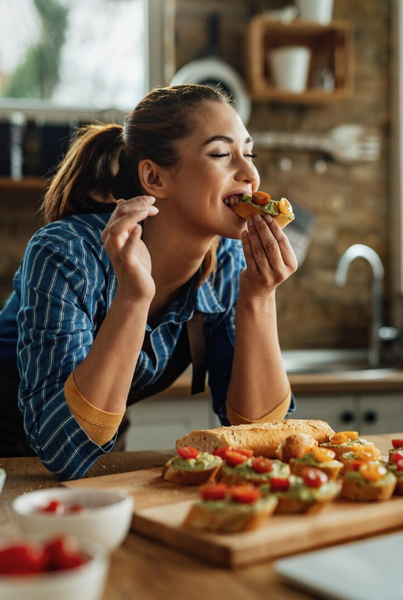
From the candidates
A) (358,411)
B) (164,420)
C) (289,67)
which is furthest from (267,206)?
(289,67)

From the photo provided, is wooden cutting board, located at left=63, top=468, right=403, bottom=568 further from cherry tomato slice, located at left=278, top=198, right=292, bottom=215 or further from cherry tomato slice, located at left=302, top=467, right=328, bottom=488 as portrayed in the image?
cherry tomato slice, located at left=278, top=198, right=292, bottom=215

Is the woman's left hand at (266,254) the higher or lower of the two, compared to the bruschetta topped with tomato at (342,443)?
higher

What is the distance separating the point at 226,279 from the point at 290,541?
45.6 inches

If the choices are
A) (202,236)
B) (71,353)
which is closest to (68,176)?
(202,236)

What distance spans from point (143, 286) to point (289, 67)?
2.59 m

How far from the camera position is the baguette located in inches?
58.2

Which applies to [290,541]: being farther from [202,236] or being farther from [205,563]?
[202,236]

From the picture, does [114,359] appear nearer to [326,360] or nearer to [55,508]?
[55,508]

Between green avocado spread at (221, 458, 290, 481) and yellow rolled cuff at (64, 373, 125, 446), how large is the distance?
29cm

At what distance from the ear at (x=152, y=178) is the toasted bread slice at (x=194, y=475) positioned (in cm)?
79

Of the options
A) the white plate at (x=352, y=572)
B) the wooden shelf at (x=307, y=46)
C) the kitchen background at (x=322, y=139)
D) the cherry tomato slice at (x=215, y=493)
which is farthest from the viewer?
the kitchen background at (x=322, y=139)

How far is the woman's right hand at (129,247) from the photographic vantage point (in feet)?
4.70

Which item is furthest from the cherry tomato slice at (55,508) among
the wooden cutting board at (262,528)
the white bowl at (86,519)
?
the wooden cutting board at (262,528)

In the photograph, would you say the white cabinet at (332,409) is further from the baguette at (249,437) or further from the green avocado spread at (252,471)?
the green avocado spread at (252,471)
